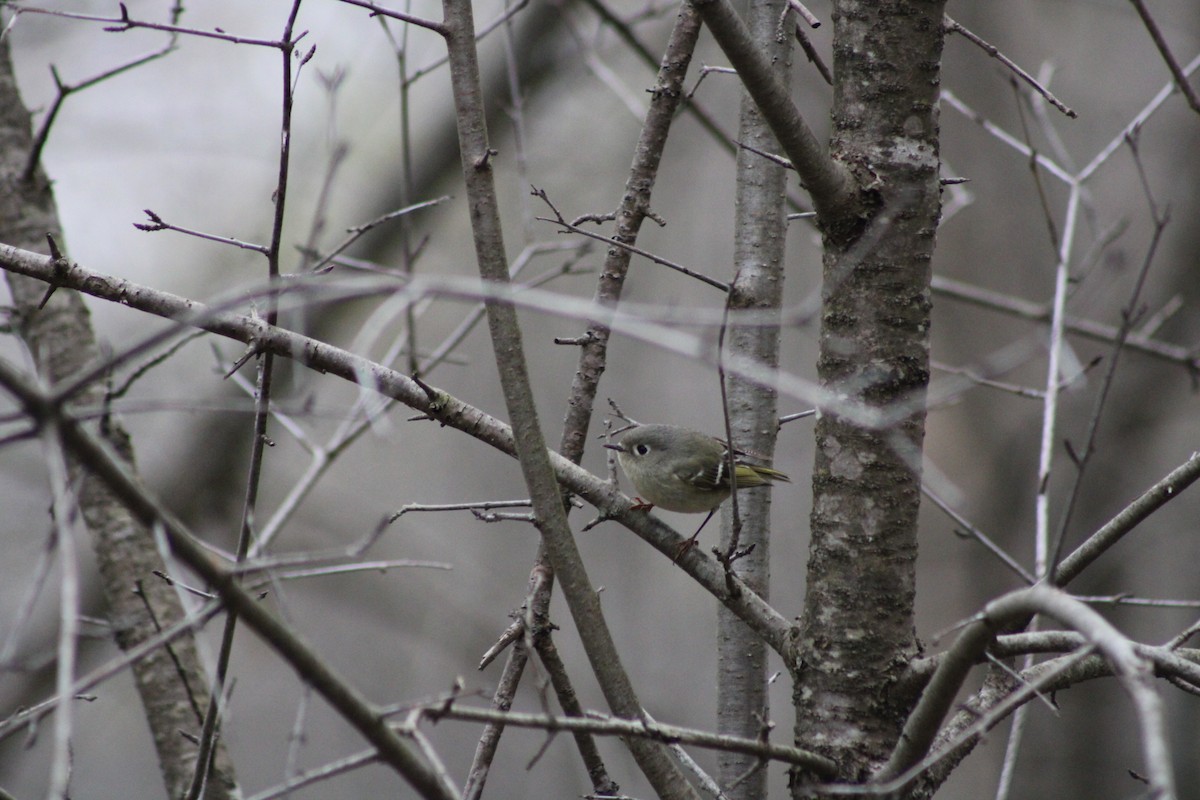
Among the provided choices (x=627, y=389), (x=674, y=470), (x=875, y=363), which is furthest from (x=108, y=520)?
(x=627, y=389)

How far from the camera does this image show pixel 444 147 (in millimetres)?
6348

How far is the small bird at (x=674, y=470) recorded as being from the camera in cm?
366

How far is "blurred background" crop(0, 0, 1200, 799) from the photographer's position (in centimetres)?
715

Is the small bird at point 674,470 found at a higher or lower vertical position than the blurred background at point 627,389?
lower

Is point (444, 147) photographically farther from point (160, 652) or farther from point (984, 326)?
point (984, 326)

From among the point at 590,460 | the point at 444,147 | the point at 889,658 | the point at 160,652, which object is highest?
the point at 444,147

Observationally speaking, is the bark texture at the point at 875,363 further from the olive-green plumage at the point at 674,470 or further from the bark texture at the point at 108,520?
the bark texture at the point at 108,520

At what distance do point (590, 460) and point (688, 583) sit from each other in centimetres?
166

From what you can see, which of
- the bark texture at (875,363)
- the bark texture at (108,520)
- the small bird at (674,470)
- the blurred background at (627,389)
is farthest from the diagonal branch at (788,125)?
the blurred background at (627,389)

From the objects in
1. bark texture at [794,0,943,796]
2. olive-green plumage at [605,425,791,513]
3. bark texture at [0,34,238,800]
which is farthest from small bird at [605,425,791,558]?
bark texture at [0,34,238,800]

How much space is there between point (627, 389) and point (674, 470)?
14.5 feet

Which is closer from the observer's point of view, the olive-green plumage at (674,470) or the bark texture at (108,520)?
the bark texture at (108,520)

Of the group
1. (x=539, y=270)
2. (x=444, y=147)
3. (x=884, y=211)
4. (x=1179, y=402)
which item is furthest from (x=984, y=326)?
(x=884, y=211)

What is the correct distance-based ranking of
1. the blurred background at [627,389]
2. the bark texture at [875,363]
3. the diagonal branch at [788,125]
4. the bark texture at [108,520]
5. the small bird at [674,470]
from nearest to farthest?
the diagonal branch at [788,125] < the bark texture at [875,363] < the bark texture at [108,520] < the small bird at [674,470] < the blurred background at [627,389]
